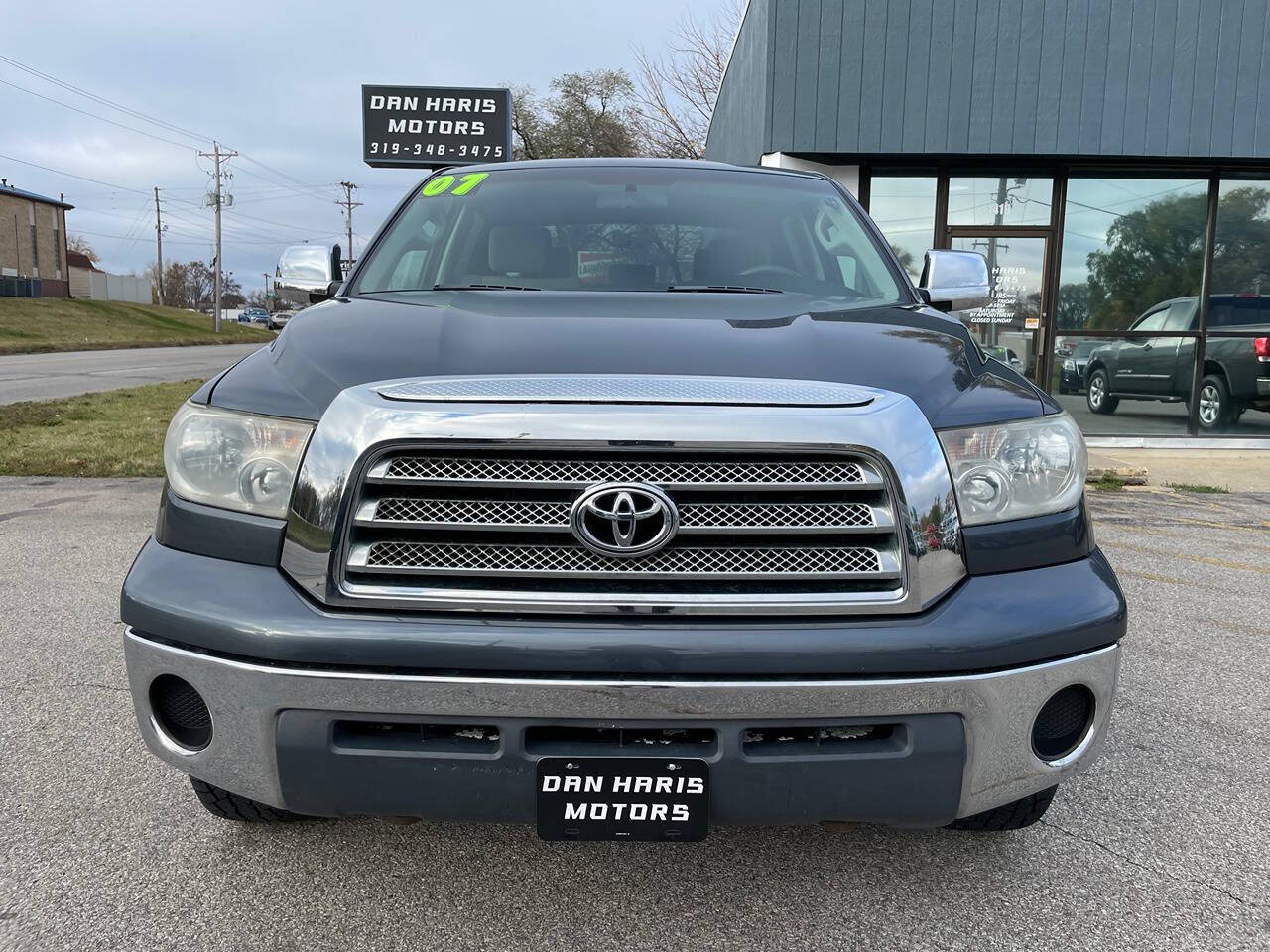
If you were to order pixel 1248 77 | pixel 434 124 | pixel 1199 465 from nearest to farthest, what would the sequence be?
pixel 1248 77 < pixel 1199 465 < pixel 434 124

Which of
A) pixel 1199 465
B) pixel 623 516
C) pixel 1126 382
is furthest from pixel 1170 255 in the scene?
pixel 623 516

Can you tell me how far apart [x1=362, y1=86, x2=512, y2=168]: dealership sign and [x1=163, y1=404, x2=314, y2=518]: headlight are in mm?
10530

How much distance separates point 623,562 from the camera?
178 centimetres

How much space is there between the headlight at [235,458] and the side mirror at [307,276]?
4.52 feet

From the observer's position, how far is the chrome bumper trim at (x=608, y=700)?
172 centimetres

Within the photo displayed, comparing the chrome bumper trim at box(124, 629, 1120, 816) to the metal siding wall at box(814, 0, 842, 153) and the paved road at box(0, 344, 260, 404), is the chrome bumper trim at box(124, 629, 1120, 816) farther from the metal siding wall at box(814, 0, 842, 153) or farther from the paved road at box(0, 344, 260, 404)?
the paved road at box(0, 344, 260, 404)

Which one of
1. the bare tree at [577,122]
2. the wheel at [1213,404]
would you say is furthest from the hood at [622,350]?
the bare tree at [577,122]

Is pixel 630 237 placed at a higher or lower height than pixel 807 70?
lower

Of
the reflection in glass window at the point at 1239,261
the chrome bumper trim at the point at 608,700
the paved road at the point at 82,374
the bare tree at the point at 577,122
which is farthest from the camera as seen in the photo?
the bare tree at the point at 577,122

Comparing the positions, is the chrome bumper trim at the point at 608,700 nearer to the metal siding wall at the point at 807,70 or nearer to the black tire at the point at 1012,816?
the black tire at the point at 1012,816

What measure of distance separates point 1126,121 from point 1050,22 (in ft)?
4.09

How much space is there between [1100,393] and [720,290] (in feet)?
32.1

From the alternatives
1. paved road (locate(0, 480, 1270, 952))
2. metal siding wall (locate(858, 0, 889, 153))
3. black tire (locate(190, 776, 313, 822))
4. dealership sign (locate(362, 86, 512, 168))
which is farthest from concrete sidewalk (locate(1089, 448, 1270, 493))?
black tire (locate(190, 776, 313, 822))

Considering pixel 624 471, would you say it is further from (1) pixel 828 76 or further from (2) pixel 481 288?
(1) pixel 828 76
